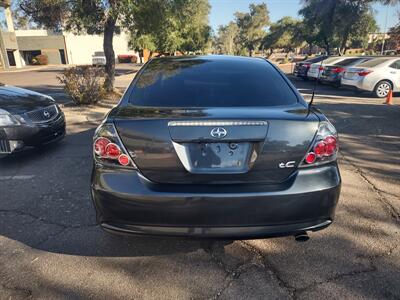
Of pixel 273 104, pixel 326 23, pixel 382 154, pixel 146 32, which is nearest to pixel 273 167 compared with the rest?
pixel 273 104

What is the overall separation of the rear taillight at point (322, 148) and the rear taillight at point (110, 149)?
1.26 meters

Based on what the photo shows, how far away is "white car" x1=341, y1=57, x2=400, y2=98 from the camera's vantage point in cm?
1223

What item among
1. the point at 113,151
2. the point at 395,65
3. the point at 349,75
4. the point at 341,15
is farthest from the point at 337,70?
the point at 341,15

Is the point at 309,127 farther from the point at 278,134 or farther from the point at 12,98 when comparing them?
the point at 12,98

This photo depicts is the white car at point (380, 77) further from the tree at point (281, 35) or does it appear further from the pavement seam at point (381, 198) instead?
the tree at point (281, 35)

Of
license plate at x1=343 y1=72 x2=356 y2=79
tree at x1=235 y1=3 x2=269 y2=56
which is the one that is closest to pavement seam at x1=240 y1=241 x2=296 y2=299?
license plate at x1=343 y1=72 x2=356 y2=79

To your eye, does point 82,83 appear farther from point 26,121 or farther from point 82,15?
point 26,121

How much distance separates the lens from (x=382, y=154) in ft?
18.6

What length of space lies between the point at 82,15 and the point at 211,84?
10098 millimetres

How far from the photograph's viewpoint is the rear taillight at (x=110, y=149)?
2391 millimetres

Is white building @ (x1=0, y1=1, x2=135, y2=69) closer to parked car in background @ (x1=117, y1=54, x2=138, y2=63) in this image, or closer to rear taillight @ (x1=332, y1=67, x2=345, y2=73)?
parked car in background @ (x1=117, y1=54, x2=138, y2=63)

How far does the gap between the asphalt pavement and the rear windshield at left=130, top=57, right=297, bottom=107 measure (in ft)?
3.79

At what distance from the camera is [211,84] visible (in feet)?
10.3

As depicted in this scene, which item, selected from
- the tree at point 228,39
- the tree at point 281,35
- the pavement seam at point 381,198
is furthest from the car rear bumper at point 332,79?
the tree at point 228,39
